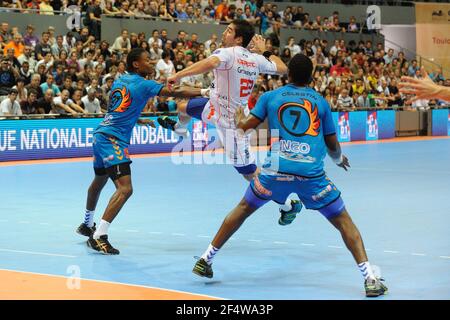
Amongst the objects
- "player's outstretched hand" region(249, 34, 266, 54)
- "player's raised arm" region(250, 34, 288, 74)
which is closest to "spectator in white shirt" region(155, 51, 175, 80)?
"player's raised arm" region(250, 34, 288, 74)

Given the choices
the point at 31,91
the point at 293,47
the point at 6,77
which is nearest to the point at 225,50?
the point at 31,91

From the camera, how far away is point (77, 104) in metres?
22.7

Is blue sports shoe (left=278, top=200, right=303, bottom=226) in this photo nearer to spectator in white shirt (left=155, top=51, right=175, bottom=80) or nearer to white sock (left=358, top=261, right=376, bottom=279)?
white sock (left=358, top=261, right=376, bottom=279)

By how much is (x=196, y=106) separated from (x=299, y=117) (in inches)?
116

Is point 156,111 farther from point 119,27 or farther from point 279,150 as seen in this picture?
point 279,150

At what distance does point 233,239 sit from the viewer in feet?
34.3

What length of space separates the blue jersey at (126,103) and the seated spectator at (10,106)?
39.0ft

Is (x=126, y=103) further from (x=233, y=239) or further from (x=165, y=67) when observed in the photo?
(x=165, y=67)

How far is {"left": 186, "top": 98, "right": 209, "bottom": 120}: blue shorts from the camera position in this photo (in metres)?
10.3

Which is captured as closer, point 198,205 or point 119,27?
point 198,205

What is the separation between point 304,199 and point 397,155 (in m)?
16.5

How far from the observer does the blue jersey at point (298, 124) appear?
7.65 meters

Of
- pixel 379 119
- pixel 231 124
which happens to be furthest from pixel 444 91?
pixel 379 119
